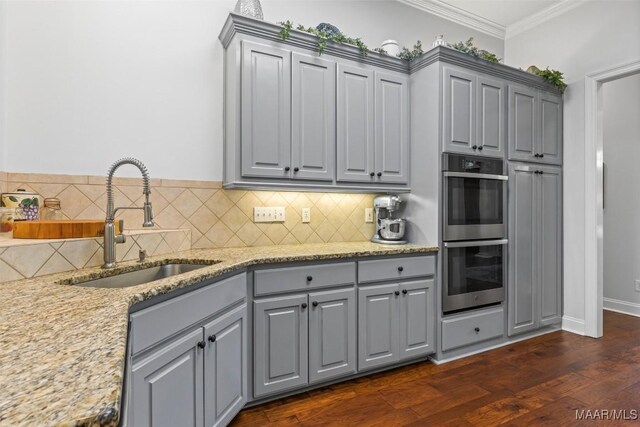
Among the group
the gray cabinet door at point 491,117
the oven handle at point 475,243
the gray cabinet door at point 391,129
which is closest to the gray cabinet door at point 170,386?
the gray cabinet door at point 391,129

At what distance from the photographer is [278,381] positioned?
2018mm

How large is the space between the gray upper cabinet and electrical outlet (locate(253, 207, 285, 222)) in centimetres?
205

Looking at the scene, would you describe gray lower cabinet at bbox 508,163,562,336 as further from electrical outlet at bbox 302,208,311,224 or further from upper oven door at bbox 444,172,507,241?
electrical outlet at bbox 302,208,311,224

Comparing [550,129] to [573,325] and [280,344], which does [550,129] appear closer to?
[573,325]

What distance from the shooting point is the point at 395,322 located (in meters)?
2.39

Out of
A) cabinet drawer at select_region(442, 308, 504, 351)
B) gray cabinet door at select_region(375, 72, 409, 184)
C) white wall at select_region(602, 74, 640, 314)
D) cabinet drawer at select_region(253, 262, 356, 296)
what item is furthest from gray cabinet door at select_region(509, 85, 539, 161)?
cabinet drawer at select_region(253, 262, 356, 296)

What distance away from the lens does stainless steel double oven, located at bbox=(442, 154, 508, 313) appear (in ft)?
8.41

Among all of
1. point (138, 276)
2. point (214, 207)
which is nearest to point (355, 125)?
point (214, 207)

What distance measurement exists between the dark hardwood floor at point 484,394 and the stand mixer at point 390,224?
0.97 meters

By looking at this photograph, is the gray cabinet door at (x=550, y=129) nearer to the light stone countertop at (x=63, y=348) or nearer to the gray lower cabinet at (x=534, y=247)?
the gray lower cabinet at (x=534, y=247)

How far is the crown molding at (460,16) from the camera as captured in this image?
131 inches

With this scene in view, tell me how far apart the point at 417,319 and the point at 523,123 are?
200cm

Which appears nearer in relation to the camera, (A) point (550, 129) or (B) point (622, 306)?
(A) point (550, 129)

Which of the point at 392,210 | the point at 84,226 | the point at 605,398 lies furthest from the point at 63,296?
the point at 605,398
